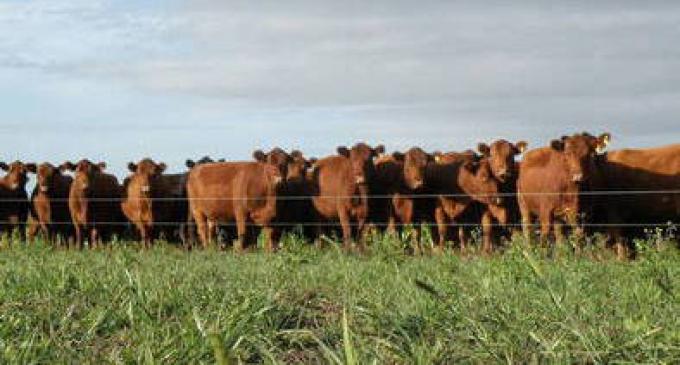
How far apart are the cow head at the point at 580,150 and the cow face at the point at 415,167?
3052mm

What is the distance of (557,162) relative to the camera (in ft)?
58.9

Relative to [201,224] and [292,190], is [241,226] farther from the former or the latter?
[201,224]

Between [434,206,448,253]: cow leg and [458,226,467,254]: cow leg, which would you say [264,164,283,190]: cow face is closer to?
[434,206,448,253]: cow leg

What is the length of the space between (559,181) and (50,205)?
481 inches

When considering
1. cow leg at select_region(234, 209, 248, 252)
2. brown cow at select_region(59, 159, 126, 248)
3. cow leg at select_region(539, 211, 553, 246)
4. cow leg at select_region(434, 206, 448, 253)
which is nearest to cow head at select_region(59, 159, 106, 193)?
brown cow at select_region(59, 159, 126, 248)

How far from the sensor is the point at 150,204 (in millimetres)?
22688

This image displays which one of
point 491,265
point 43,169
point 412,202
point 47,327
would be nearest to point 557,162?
point 412,202

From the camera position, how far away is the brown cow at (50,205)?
23.9m

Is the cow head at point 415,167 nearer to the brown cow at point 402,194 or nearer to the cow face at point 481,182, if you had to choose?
the brown cow at point 402,194

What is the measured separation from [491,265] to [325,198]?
12.0 metres

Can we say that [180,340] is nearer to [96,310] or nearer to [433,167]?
[96,310]

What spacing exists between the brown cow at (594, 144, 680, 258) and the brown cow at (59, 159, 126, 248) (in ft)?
35.1

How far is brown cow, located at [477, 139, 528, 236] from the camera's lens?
1950 centimetres

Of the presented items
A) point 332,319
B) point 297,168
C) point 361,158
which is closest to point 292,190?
point 297,168
